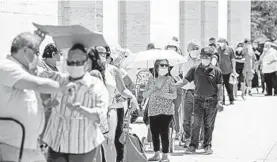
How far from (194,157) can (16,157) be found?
5.63 metres

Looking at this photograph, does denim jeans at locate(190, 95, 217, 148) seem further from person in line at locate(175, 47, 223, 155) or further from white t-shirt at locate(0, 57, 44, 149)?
white t-shirt at locate(0, 57, 44, 149)

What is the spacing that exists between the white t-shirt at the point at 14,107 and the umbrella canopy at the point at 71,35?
0.52 m

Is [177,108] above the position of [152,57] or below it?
below

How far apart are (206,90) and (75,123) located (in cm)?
522

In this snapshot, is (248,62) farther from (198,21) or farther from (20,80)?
(20,80)

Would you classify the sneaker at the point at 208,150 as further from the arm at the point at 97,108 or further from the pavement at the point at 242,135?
the arm at the point at 97,108

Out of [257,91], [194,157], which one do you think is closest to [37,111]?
[194,157]

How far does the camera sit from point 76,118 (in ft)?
20.5

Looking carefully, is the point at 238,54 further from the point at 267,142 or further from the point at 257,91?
the point at 267,142

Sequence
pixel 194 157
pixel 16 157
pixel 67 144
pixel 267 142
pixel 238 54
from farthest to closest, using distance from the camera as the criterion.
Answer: pixel 238 54 → pixel 267 142 → pixel 194 157 → pixel 67 144 → pixel 16 157

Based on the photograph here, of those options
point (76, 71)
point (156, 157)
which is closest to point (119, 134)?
point (156, 157)

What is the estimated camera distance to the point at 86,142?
6273 millimetres

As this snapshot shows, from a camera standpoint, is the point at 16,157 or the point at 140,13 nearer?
the point at 16,157

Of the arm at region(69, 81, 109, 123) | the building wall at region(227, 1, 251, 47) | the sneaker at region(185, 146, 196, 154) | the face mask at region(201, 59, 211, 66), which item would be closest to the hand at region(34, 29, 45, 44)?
the arm at region(69, 81, 109, 123)
